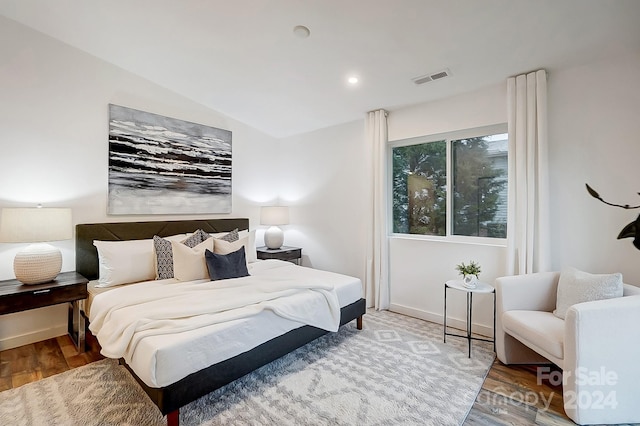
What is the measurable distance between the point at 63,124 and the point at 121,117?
1.74ft

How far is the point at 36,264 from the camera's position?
2.63m

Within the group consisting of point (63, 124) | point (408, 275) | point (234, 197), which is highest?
point (63, 124)

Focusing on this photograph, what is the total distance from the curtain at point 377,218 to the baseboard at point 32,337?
3.40 metres

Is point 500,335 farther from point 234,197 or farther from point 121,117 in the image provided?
point 121,117

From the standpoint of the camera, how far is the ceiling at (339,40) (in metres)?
2.21

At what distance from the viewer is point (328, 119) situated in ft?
13.9

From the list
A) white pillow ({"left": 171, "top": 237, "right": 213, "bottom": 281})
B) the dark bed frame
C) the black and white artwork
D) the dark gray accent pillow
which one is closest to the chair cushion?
the dark bed frame

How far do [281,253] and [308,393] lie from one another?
2436mm

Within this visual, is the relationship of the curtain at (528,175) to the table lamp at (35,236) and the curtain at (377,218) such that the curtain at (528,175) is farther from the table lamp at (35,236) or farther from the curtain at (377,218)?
the table lamp at (35,236)

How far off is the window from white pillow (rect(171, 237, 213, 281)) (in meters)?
2.41

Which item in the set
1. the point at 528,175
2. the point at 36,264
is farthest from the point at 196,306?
the point at 528,175

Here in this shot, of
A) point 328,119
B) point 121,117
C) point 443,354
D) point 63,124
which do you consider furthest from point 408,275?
point 63,124

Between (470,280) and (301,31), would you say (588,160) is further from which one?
(301,31)

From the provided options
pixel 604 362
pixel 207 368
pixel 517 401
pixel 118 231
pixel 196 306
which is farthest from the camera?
pixel 118 231
